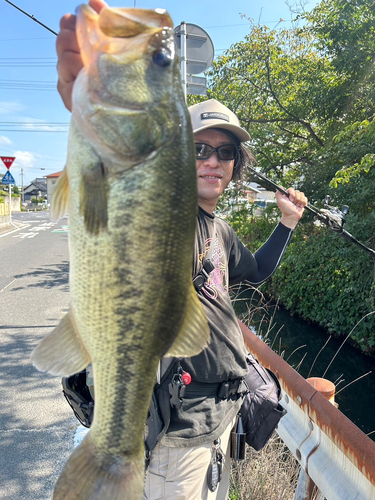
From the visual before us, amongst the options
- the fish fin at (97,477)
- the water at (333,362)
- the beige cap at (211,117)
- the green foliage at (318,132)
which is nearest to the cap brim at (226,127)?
the beige cap at (211,117)

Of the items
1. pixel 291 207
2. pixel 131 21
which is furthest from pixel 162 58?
pixel 291 207

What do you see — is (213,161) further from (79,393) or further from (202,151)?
(79,393)

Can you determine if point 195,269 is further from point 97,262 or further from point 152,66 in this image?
point 152,66

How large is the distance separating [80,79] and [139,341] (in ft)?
2.74

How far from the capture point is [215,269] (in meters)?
2.18

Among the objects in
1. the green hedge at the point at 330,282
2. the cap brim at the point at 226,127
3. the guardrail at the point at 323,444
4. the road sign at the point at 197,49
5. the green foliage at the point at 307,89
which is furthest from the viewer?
the green foliage at the point at 307,89

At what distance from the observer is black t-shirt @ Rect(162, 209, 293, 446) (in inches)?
74.7

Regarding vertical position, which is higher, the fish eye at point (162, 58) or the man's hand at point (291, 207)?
the fish eye at point (162, 58)

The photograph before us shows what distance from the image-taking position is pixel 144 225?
1198mm

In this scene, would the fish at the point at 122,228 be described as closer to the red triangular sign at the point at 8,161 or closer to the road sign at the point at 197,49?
the road sign at the point at 197,49

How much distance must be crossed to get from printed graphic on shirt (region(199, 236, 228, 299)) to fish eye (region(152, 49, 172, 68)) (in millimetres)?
1037

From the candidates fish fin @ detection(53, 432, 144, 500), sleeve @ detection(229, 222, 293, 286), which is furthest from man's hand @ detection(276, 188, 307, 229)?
fish fin @ detection(53, 432, 144, 500)

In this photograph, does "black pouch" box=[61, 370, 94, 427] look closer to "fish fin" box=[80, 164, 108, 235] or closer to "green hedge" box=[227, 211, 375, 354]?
"fish fin" box=[80, 164, 108, 235]

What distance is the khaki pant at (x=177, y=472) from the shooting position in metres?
1.93
